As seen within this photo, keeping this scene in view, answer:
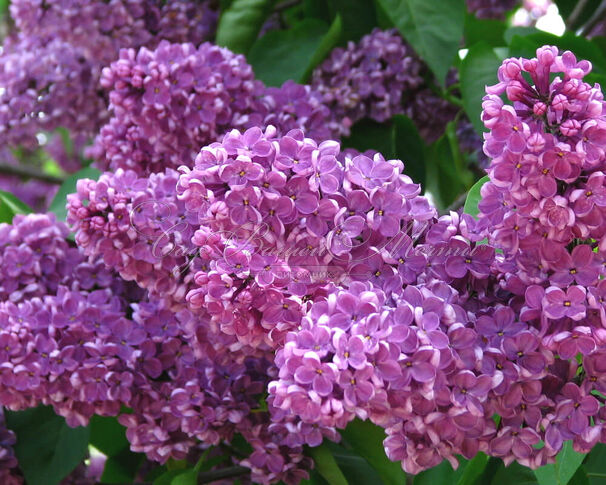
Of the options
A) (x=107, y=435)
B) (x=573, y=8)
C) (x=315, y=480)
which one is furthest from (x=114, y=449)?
(x=573, y=8)

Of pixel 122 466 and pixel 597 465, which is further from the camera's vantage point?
pixel 122 466

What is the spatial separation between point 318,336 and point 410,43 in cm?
61

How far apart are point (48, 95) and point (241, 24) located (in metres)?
0.26

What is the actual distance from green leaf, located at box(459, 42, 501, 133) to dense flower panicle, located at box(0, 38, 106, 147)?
451 millimetres

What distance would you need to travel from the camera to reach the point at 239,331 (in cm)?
57

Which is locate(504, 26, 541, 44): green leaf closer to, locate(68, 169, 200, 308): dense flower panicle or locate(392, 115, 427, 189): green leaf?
locate(392, 115, 427, 189): green leaf

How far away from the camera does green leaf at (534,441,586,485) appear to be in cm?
63

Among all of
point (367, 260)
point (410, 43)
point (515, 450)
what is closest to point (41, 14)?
point (410, 43)

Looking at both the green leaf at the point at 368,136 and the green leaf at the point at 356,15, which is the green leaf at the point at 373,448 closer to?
the green leaf at the point at 368,136

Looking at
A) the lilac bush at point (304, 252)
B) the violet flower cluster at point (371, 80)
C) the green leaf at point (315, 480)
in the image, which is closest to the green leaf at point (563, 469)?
the lilac bush at point (304, 252)

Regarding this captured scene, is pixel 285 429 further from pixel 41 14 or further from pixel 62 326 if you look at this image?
pixel 41 14

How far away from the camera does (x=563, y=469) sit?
0.64 metres

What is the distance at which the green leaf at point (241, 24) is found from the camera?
1.13 metres

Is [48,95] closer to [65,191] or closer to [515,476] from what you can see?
[65,191]
